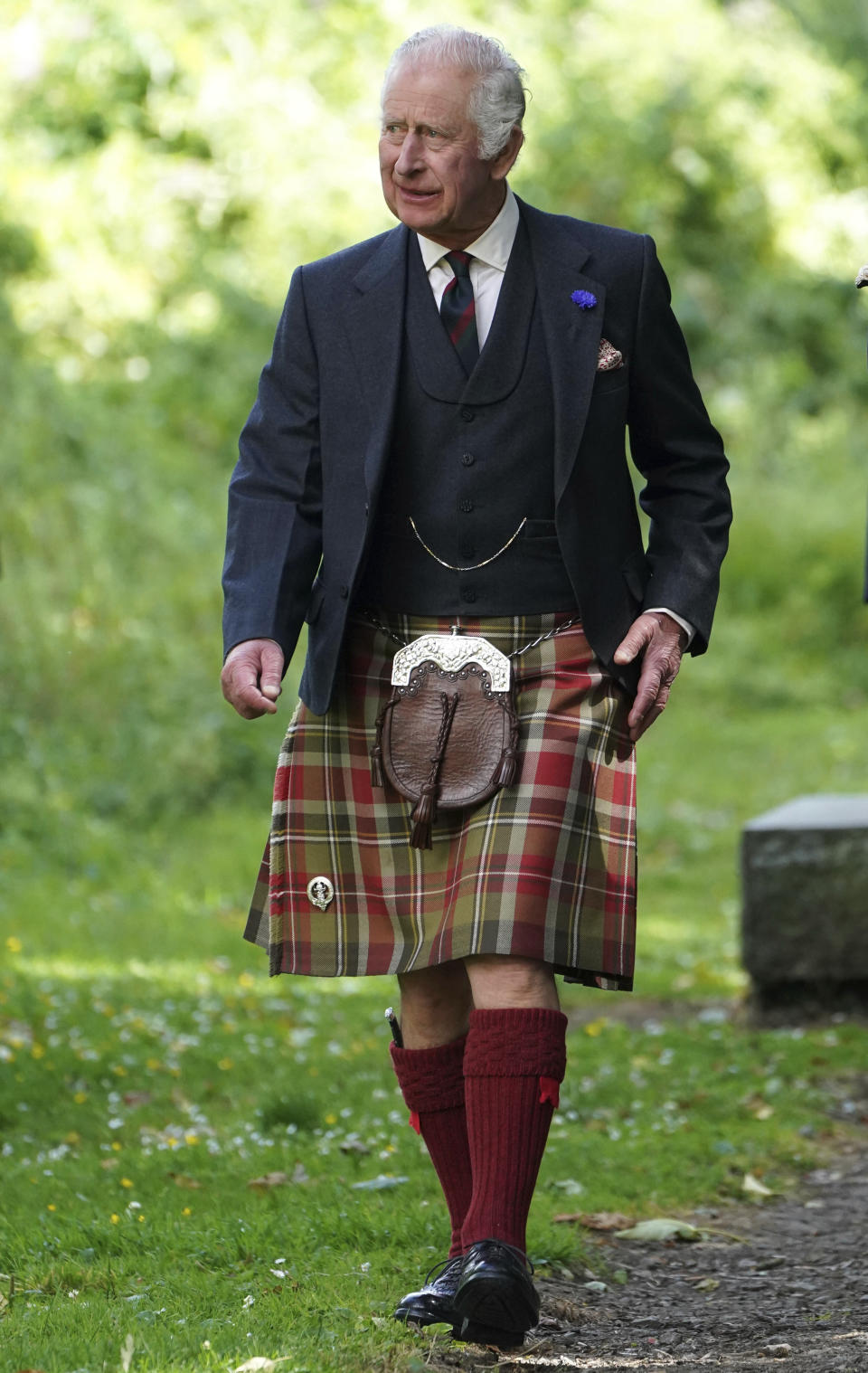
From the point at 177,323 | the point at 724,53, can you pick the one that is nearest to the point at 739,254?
the point at 724,53

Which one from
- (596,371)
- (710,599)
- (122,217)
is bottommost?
(710,599)

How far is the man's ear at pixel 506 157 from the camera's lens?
10.4ft

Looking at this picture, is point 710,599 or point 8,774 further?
point 8,774

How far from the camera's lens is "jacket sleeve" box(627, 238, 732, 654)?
128 inches

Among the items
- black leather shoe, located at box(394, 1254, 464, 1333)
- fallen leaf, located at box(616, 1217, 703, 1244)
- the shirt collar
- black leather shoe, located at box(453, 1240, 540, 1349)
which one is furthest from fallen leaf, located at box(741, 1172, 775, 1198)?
the shirt collar

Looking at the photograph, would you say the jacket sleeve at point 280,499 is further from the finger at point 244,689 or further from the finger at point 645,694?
the finger at point 645,694

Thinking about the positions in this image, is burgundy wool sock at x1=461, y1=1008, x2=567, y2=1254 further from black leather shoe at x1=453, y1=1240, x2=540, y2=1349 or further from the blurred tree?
the blurred tree

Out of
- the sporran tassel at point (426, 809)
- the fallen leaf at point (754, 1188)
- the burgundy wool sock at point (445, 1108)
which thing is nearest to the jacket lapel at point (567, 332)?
the sporran tassel at point (426, 809)

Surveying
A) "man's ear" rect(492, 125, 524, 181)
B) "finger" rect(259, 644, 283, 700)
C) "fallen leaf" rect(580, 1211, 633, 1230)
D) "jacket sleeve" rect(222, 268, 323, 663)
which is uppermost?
"man's ear" rect(492, 125, 524, 181)

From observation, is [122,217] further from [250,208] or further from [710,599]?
[710,599]

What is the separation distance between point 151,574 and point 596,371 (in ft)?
27.0

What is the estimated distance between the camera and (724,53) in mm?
19766

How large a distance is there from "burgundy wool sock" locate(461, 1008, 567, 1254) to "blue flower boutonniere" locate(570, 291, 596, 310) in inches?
48.9

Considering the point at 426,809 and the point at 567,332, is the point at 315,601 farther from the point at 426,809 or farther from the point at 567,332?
the point at 567,332
